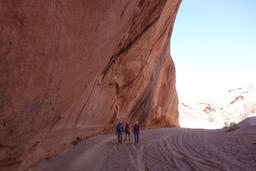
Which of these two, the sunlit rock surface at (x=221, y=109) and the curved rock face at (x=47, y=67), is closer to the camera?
the curved rock face at (x=47, y=67)

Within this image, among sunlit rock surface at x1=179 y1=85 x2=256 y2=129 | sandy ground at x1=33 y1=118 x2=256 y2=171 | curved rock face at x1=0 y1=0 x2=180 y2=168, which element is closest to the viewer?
curved rock face at x1=0 y1=0 x2=180 y2=168

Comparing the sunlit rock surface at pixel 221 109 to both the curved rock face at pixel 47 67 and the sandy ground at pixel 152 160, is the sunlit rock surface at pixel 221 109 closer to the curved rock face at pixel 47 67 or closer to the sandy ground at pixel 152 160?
the sandy ground at pixel 152 160

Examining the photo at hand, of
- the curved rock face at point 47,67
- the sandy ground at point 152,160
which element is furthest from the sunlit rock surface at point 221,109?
the curved rock face at point 47,67

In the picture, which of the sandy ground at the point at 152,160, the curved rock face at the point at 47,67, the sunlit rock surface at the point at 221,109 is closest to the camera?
the curved rock face at the point at 47,67

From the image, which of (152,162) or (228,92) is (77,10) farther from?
(228,92)

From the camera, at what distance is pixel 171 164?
9328 millimetres

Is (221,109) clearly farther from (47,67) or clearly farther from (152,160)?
(47,67)

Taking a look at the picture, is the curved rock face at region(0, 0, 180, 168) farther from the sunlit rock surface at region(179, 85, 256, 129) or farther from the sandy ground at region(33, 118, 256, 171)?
the sunlit rock surface at region(179, 85, 256, 129)

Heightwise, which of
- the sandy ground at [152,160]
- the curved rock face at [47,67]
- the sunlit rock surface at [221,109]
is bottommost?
the sandy ground at [152,160]

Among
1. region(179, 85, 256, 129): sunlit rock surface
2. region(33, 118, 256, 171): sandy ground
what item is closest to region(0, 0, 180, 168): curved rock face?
region(33, 118, 256, 171): sandy ground

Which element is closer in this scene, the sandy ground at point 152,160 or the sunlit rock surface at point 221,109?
the sandy ground at point 152,160

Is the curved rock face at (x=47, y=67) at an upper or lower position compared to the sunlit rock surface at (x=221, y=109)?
lower

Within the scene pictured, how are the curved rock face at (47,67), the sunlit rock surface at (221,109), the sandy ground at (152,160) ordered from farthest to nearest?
the sunlit rock surface at (221,109), the sandy ground at (152,160), the curved rock face at (47,67)

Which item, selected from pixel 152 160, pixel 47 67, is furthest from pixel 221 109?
pixel 47 67
